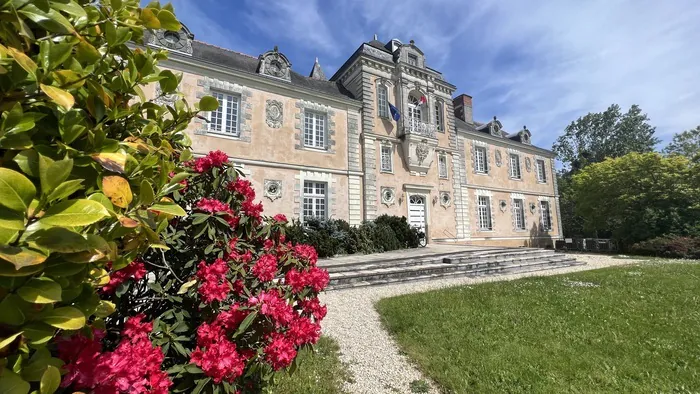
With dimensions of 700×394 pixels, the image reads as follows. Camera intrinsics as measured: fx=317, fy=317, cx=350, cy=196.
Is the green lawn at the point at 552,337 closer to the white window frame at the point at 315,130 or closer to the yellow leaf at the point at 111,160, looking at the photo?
the yellow leaf at the point at 111,160

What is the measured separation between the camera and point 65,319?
0.70 m

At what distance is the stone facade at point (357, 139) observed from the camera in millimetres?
12438

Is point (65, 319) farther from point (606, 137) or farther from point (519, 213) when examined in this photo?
point (606, 137)

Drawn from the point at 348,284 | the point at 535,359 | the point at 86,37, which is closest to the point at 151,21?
the point at 86,37

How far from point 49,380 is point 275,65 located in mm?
14707

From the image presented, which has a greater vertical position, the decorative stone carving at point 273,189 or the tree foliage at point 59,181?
the decorative stone carving at point 273,189

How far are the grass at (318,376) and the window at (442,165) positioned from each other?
1470 centimetres

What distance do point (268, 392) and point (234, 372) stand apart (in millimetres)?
1312

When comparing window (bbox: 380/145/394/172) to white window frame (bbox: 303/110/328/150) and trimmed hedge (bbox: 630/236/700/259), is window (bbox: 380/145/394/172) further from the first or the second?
trimmed hedge (bbox: 630/236/700/259)

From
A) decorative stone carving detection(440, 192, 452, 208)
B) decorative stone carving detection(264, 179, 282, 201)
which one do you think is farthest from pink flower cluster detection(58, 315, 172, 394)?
decorative stone carving detection(440, 192, 452, 208)

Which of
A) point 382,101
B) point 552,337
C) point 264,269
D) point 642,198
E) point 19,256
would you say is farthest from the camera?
point 642,198

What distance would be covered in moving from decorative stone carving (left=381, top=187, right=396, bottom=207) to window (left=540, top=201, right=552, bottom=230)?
1324 cm

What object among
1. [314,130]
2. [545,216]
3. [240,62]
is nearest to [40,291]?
[314,130]

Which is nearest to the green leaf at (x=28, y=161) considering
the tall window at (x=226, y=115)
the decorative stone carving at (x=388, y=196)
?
the tall window at (x=226, y=115)
